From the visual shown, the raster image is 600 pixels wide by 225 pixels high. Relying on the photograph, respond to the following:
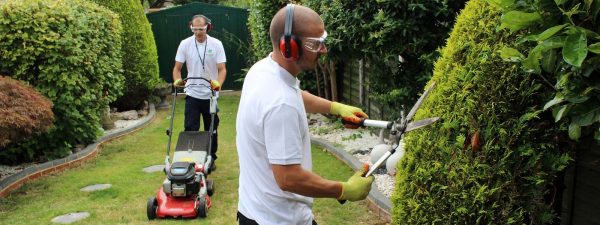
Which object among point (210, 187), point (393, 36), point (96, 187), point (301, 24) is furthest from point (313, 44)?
point (96, 187)

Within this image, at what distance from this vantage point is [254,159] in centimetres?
254

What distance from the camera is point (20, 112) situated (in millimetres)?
5840

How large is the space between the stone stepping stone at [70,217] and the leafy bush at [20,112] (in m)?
0.97

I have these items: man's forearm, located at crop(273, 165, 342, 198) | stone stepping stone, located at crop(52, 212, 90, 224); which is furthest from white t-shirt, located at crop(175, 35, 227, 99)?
man's forearm, located at crop(273, 165, 342, 198)

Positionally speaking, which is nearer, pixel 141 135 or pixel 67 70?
pixel 67 70

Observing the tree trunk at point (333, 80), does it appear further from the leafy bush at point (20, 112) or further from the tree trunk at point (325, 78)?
the leafy bush at point (20, 112)

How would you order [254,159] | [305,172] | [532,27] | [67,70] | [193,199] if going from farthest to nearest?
[67,70], [193,199], [254,159], [305,172], [532,27]

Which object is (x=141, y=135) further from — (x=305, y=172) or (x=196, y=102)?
(x=305, y=172)

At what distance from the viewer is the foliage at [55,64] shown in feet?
23.2

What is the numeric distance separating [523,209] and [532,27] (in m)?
0.82

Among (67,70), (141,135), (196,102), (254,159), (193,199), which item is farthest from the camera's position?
(141,135)

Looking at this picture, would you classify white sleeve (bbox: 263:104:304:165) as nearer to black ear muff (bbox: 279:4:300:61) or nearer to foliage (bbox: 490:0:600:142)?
black ear muff (bbox: 279:4:300:61)

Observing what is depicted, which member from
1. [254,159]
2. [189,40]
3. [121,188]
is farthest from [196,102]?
[254,159]

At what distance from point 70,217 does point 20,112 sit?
4.16 feet
